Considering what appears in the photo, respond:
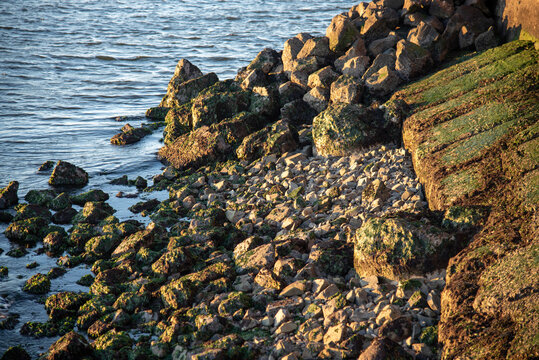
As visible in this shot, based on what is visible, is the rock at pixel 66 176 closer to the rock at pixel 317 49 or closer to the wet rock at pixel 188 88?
the wet rock at pixel 188 88

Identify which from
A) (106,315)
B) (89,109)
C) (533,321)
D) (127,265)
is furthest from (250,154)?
(89,109)

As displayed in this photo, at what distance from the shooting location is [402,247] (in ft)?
19.2

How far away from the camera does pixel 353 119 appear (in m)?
9.61

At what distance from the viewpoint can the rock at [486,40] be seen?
10.8 metres

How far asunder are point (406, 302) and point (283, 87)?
7.59 m

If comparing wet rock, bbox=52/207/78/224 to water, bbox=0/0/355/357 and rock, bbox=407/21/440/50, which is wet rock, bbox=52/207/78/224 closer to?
water, bbox=0/0/355/357

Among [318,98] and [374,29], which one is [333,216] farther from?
[374,29]

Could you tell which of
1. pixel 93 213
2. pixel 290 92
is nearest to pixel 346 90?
pixel 290 92

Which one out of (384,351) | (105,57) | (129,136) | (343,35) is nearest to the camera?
(384,351)

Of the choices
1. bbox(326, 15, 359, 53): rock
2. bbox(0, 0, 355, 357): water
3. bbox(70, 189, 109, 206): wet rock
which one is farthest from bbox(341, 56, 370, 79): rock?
bbox(70, 189, 109, 206): wet rock

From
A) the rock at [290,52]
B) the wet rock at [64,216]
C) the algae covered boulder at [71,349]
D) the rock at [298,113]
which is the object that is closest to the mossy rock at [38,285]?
the algae covered boulder at [71,349]

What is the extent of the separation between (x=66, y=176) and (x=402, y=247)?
8054 mm

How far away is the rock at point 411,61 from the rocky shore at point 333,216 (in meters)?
0.04

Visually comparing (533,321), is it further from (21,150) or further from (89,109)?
(89,109)
